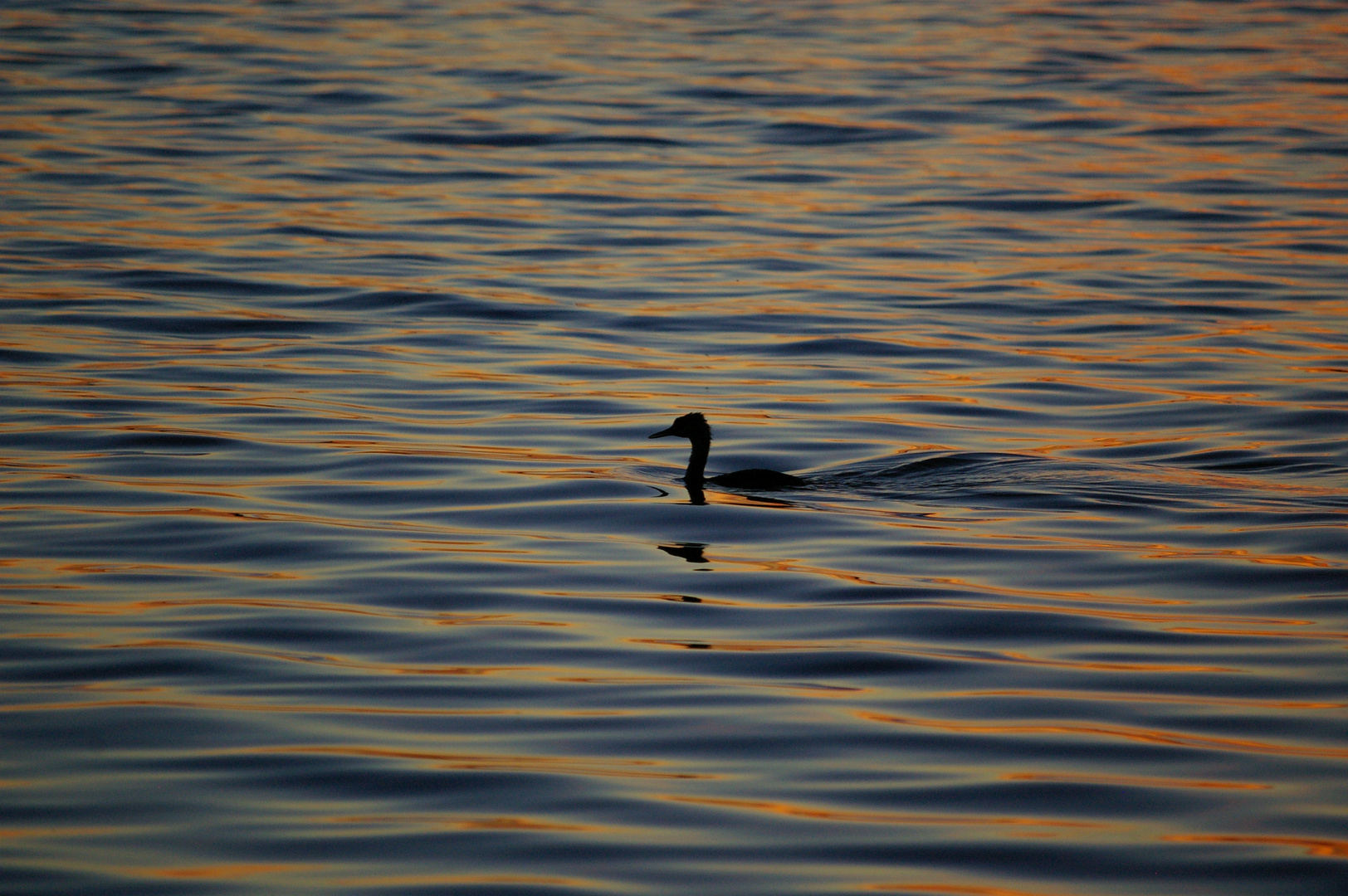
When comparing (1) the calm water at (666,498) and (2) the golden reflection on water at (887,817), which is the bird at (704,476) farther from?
(2) the golden reflection on water at (887,817)

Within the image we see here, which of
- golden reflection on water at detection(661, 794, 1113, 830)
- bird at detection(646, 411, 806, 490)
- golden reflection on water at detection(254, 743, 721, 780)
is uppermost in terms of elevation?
bird at detection(646, 411, 806, 490)

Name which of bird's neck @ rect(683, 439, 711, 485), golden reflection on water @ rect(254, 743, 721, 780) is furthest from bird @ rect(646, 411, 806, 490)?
golden reflection on water @ rect(254, 743, 721, 780)

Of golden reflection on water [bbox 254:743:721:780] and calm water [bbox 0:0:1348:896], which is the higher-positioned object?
calm water [bbox 0:0:1348:896]

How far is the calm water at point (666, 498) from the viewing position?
6.00 m

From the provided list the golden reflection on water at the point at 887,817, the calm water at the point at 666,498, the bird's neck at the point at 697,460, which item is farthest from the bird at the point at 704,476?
the golden reflection on water at the point at 887,817

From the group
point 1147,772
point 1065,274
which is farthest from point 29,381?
point 1065,274

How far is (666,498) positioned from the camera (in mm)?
11500

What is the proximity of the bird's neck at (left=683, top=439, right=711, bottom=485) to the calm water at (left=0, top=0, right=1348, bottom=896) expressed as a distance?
21 cm

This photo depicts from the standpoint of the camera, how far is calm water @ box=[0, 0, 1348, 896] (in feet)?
19.7

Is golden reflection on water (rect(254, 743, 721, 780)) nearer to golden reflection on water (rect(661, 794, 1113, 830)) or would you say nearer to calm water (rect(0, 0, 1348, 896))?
calm water (rect(0, 0, 1348, 896))

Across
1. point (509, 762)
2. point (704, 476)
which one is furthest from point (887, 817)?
point (704, 476)

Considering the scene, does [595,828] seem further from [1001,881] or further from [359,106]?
[359,106]

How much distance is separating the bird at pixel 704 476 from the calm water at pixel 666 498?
0.15 m

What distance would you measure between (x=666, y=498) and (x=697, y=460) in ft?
1.97
